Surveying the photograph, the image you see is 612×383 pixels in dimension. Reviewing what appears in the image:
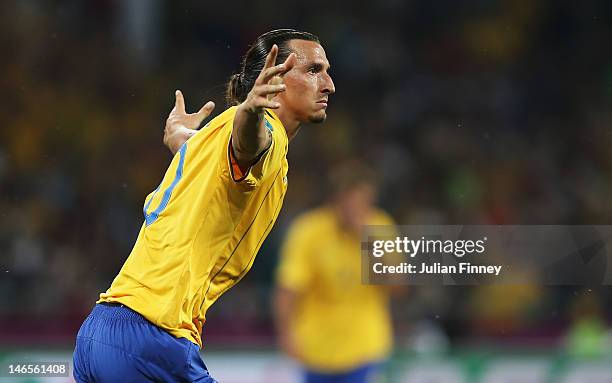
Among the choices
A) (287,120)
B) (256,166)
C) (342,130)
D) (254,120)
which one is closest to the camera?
(254,120)

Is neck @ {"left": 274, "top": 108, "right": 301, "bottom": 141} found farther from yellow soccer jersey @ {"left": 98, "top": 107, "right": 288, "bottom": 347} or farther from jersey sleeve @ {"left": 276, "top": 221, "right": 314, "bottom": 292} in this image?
jersey sleeve @ {"left": 276, "top": 221, "right": 314, "bottom": 292}

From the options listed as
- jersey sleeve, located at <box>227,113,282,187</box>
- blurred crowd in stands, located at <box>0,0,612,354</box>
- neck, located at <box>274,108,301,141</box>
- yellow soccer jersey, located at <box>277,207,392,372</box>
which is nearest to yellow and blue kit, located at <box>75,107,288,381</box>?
jersey sleeve, located at <box>227,113,282,187</box>

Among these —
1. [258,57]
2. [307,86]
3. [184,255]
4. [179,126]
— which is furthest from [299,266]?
[184,255]

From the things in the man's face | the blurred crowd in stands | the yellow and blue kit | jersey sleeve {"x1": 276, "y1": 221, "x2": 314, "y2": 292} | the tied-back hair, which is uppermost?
the blurred crowd in stands

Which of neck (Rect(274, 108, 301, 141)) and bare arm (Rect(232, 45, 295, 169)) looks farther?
neck (Rect(274, 108, 301, 141))

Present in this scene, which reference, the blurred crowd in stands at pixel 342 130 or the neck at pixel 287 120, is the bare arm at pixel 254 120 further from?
the blurred crowd in stands at pixel 342 130

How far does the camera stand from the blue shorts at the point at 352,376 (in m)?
6.52

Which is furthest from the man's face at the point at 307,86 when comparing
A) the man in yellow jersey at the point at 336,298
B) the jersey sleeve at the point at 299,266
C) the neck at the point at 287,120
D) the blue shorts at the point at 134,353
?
the jersey sleeve at the point at 299,266

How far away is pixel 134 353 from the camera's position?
2.96m

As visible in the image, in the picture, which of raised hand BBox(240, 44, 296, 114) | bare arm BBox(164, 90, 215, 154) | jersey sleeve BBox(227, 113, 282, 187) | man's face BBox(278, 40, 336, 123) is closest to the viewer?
raised hand BBox(240, 44, 296, 114)

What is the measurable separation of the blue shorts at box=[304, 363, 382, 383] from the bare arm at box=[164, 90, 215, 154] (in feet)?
9.63

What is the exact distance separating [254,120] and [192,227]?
15.3 inches

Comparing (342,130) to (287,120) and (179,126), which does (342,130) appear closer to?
(179,126)

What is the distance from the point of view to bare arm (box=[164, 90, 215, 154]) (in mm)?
3826
